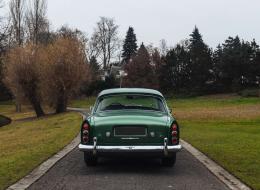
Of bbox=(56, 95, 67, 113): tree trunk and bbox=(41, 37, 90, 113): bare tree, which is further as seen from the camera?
bbox=(56, 95, 67, 113): tree trunk

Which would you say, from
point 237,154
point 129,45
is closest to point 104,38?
point 129,45

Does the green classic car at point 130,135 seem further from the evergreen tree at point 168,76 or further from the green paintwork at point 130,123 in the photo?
the evergreen tree at point 168,76

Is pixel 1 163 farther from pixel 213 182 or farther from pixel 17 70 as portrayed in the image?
pixel 17 70

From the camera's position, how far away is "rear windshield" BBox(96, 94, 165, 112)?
1212 centimetres

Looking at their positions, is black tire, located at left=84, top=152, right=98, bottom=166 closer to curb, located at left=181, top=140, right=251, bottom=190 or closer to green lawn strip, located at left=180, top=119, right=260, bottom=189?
curb, located at left=181, top=140, right=251, bottom=190

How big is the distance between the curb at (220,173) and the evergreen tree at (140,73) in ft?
244

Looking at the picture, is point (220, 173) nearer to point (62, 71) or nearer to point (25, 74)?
point (62, 71)

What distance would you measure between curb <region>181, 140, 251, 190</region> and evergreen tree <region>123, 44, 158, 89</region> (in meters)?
74.5

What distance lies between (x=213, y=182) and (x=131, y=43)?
12274cm

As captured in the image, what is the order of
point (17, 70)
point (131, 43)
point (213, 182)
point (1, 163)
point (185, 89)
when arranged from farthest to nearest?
point (131, 43), point (185, 89), point (17, 70), point (1, 163), point (213, 182)

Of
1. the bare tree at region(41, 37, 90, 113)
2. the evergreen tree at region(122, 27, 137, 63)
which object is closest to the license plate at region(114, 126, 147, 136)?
the bare tree at region(41, 37, 90, 113)

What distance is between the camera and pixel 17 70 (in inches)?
2127

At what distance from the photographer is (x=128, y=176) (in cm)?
1037

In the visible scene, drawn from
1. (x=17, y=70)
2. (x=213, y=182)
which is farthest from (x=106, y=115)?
(x=17, y=70)
